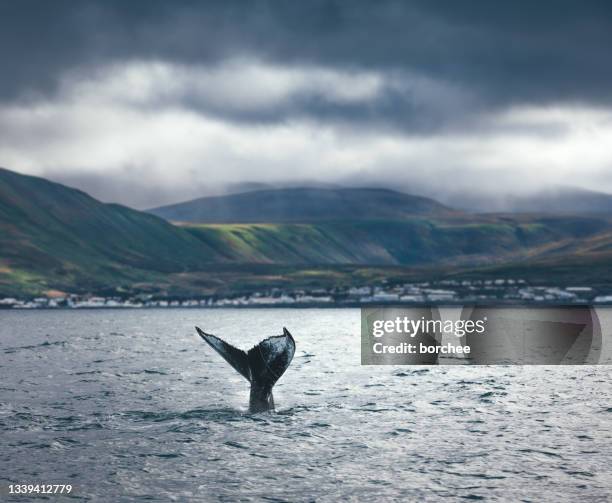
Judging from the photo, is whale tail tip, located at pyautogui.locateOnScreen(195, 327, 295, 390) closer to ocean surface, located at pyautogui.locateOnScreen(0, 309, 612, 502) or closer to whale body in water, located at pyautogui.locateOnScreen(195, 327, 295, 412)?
whale body in water, located at pyautogui.locateOnScreen(195, 327, 295, 412)

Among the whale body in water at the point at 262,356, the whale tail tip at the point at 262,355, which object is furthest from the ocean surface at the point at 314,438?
the whale tail tip at the point at 262,355

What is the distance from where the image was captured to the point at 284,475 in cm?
3119

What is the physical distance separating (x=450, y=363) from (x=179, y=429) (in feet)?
195

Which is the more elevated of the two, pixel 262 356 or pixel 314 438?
pixel 262 356

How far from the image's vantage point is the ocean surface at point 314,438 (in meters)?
29.2

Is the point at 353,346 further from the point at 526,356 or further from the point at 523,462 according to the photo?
the point at 523,462

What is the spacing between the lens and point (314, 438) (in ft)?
126

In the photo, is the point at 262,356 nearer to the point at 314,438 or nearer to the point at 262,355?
the point at 262,355

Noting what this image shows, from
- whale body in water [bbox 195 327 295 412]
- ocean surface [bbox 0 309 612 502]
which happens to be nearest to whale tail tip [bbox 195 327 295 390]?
whale body in water [bbox 195 327 295 412]

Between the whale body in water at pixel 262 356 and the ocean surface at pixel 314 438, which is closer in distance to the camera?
the ocean surface at pixel 314 438

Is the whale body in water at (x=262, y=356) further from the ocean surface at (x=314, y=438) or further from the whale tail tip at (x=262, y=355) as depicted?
the ocean surface at (x=314, y=438)

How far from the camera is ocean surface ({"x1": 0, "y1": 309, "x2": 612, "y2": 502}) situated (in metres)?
29.2

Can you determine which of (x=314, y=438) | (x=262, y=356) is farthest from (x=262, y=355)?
(x=314, y=438)

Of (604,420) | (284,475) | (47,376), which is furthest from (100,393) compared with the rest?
(604,420)
